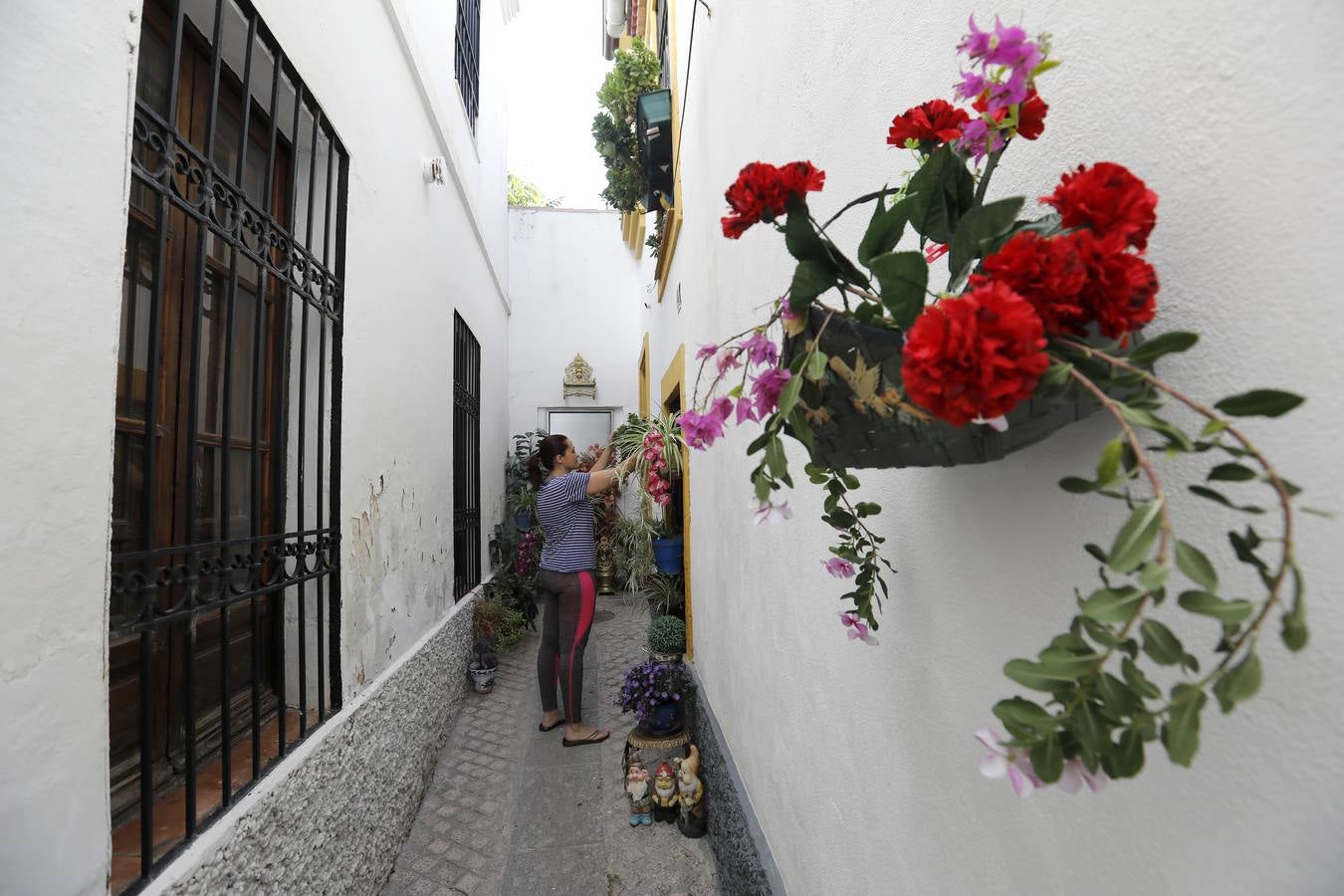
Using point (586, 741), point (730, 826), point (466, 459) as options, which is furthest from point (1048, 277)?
point (466, 459)

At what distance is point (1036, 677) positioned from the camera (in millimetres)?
462

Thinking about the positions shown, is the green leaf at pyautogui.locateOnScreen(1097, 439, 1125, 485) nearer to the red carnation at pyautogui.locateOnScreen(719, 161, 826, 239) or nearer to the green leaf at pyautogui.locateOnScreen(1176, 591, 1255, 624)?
the green leaf at pyautogui.locateOnScreen(1176, 591, 1255, 624)

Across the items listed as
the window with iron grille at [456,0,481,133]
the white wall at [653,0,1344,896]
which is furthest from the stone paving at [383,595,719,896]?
the window with iron grille at [456,0,481,133]

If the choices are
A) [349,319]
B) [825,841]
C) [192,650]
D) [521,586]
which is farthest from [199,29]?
[521,586]

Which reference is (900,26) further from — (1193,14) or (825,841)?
(825,841)

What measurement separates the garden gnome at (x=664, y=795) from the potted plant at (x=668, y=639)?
1004 mm

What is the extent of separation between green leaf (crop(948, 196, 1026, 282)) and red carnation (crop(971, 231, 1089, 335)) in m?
0.08

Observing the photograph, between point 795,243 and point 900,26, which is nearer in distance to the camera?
point 795,243

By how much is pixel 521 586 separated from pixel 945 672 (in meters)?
5.94

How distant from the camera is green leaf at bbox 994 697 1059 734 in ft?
1.49

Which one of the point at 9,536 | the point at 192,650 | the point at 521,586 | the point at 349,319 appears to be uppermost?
the point at 349,319

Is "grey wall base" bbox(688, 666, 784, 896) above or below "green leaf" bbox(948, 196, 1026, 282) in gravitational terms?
below

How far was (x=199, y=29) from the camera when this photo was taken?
1.95 meters

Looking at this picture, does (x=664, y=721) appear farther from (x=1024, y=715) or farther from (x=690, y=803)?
(x=1024, y=715)
